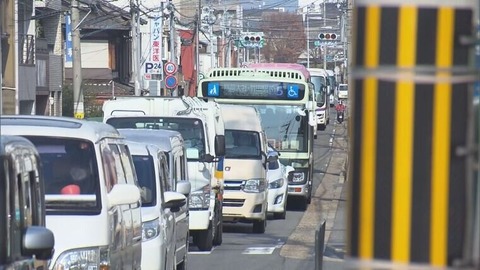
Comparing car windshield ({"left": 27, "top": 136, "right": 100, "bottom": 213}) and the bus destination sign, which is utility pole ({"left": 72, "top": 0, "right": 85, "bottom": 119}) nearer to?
the bus destination sign

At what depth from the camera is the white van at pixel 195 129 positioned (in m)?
18.5

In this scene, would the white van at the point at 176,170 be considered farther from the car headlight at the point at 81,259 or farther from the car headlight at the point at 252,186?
the car headlight at the point at 252,186

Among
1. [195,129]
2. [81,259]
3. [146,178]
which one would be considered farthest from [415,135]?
[195,129]

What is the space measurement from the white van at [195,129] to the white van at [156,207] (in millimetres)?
4012

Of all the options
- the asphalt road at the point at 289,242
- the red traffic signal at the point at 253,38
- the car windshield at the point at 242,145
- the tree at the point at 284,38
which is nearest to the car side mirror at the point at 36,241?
the asphalt road at the point at 289,242

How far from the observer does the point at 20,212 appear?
728 centimetres

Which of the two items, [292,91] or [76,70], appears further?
[76,70]

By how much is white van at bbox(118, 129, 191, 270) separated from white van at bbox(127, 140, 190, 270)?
111 mm

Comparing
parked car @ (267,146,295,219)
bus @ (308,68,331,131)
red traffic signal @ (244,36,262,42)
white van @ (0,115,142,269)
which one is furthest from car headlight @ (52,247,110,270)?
red traffic signal @ (244,36,262,42)

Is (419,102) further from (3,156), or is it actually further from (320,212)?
(320,212)

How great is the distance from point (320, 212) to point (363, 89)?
80.5ft

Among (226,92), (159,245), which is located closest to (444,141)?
(159,245)

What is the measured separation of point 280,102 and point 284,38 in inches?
3715

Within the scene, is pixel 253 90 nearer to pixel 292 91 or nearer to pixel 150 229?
pixel 292 91
